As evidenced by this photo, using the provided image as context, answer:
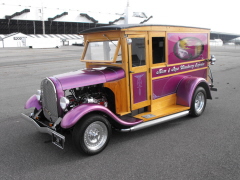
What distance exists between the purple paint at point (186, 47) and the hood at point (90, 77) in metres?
1.61

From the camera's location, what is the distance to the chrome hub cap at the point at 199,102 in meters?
6.12

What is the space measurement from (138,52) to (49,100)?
198cm

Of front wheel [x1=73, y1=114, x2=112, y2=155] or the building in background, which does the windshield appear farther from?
the building in background

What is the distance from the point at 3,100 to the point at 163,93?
5.23 metres

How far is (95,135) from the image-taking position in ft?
14.0

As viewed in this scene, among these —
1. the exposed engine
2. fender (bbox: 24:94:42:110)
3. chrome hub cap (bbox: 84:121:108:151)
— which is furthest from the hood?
fender (bbox: 24:94:42:110)

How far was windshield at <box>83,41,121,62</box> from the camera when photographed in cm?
494

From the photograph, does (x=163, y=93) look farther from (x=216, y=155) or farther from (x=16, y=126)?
(x=16, y=126)

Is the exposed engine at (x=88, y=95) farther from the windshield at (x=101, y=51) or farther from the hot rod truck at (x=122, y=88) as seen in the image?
the windshield at (x=101, y=51)

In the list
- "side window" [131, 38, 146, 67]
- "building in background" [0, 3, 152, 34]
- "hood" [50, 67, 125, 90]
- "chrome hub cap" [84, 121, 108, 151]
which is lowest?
"chrome hub cap" [84, 121, 108, 151]

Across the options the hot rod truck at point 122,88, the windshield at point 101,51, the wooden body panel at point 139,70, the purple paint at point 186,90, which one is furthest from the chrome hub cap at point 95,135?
the purple paint at point 186,90

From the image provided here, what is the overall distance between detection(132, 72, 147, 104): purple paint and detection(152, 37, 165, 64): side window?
19.9 inches

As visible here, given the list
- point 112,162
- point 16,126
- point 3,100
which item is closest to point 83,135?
point 112,162

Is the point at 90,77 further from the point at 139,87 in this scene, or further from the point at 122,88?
the point at 139,87
